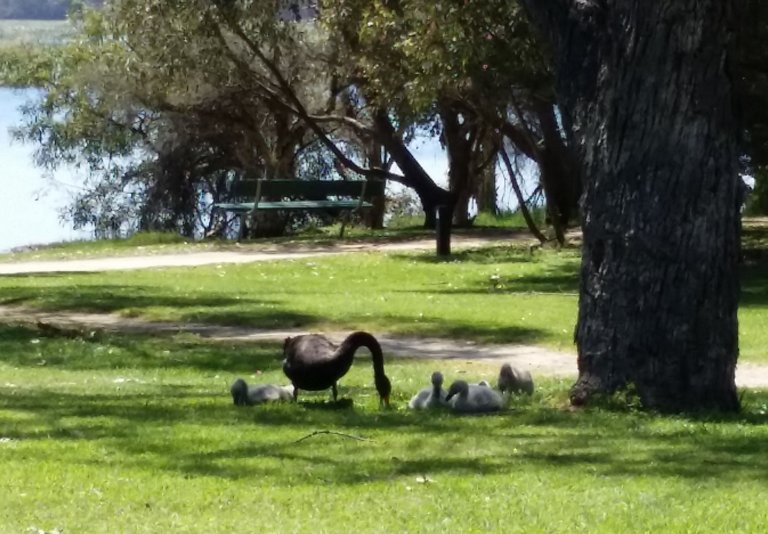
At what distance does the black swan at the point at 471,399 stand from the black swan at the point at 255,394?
1.13 m

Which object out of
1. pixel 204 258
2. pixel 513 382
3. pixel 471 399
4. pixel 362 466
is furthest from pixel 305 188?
pixel 362 466

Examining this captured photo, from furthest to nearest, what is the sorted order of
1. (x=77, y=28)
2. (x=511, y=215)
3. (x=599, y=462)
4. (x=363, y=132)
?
(x=77, y=28) → (x=511, y=215) → (x=363, y=132) → (x=599, y=462)

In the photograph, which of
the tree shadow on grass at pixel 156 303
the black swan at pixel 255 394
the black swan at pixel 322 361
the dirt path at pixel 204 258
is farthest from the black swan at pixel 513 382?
the dirt path at pixel 204 258

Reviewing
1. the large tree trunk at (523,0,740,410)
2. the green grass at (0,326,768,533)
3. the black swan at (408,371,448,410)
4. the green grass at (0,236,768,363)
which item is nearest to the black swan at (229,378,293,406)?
the green grass at (0,326,768,533)

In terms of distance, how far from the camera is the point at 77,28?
4031 centimetres

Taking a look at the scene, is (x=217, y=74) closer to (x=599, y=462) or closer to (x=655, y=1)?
(x=655, y=1)

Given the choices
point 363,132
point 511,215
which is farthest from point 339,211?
point 511,215

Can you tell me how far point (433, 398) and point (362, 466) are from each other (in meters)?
2.21

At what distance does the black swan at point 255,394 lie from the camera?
10.2 metres

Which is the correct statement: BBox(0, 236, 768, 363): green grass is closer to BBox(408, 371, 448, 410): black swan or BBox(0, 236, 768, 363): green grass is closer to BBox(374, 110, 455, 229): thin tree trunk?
BBox(408, 371, 448, 410): black swan

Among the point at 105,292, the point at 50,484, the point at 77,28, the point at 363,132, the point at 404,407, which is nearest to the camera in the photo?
the point at 50,484

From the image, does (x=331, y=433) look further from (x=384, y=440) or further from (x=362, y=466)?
(x=362, y=466)

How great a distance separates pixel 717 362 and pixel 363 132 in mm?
23304

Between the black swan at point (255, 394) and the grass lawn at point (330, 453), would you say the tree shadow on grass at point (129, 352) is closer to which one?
the grass lawn at point (330, 453)
